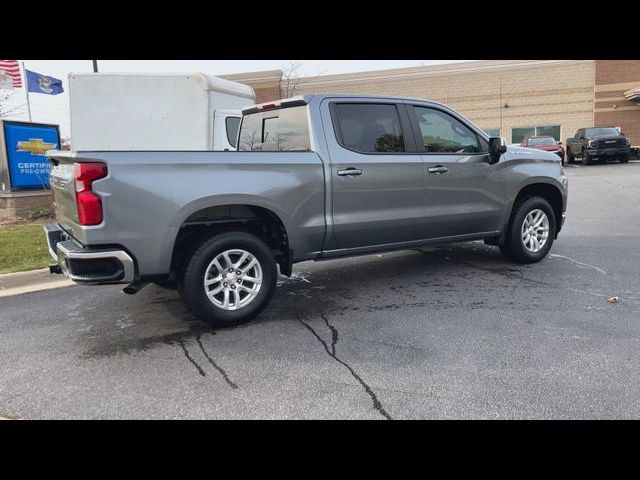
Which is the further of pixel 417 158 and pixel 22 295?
pixel 22 295

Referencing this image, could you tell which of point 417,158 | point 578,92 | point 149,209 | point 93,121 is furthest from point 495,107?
point 149,209

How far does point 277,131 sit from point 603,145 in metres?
23.1

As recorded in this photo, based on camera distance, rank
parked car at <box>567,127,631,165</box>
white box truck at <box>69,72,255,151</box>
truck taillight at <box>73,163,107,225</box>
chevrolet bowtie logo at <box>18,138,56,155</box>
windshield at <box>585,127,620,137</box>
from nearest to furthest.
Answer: truck taillight at <box>73,163,107,225</box>
white box truck at <box>69,72,255,151</box>
chevrolet bowtie logo at <box>18,138,56,155</box>
parked car at <box>567,127,631,165</box>
windshield at <box>585,127,620,137</box>

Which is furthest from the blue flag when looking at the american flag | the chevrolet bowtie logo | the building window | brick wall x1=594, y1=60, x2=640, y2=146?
brick wall x1=594, y1=60, x2=640, y2=146

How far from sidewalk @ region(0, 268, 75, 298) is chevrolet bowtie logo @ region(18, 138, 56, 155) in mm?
6905

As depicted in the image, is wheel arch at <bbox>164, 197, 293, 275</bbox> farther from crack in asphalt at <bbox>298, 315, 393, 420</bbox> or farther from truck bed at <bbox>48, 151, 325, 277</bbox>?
crack in asphalt at <bbox>298, 315, 393, 420</bbox>

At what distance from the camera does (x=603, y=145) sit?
23.7 m

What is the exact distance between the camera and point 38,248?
781 centimetres

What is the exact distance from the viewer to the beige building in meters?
30.3

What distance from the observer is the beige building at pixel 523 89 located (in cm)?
3028

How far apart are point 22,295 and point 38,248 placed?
234 cm
